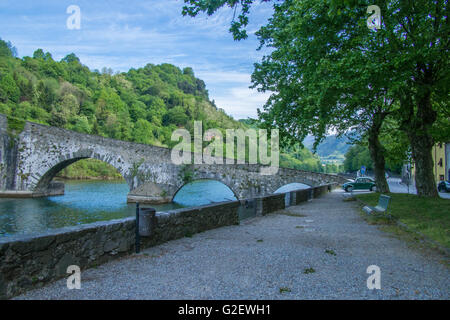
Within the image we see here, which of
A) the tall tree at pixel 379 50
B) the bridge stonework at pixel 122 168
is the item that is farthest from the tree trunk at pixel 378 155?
the bridge stonework at pixel 122 168

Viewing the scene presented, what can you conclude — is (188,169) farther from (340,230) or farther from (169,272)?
(169,272)

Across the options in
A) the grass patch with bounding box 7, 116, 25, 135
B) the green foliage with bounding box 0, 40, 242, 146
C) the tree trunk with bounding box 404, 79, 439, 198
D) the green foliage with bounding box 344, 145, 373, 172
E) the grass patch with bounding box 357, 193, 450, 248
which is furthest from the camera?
the green foliage with bounding box 344, 145, 373, 172

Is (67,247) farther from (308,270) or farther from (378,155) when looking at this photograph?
(378,155)

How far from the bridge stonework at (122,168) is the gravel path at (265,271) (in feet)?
59.7

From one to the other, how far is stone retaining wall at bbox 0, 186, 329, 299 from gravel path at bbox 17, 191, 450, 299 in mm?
Answer: 158

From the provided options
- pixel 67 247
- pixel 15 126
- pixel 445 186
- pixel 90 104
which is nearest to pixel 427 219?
pixel 67 247

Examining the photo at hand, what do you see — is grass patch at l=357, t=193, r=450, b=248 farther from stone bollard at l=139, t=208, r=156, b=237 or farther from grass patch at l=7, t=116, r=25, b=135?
grass patch at l=7, t=116, r=25, b=135

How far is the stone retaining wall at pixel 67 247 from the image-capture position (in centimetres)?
349

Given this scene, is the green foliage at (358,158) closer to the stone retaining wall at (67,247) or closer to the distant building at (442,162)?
the distant building at (442,162)

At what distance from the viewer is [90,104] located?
72.4 meters

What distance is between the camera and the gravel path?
12.0 feet

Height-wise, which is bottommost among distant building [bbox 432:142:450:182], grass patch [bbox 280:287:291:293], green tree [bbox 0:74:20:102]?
grass patch [bbox 280:287:291:293]

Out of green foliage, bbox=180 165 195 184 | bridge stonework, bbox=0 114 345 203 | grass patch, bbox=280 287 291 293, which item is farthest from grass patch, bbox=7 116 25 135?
grass patch, bbox=280 287 291 293

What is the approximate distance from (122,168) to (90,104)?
51939mm
